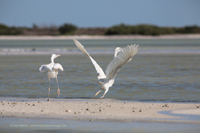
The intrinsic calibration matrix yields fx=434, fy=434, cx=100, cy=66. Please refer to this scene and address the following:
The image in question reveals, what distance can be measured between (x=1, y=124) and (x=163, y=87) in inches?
334

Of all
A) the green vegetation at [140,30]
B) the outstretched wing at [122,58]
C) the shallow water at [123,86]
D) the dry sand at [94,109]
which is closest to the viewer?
the dry sand at [94,109]

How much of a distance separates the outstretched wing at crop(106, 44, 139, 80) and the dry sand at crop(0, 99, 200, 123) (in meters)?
0.96

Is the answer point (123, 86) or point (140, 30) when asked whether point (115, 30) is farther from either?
point (123, 86)

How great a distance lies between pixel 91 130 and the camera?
9281mm

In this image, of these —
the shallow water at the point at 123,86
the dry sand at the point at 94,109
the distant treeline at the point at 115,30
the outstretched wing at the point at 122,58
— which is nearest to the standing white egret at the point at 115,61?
the outstretched wing at the point at 122,58

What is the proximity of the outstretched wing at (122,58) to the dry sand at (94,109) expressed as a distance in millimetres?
956

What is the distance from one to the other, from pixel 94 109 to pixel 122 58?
5.95 ft

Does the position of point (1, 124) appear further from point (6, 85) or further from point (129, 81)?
point (129, 81)

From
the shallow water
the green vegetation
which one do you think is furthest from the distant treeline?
the shallow water

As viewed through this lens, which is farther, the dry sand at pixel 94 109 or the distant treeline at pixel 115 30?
the distant treeline at pixel 115 30

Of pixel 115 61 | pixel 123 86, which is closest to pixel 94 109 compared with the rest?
pixel 115 61

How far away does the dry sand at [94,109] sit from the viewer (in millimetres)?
10809

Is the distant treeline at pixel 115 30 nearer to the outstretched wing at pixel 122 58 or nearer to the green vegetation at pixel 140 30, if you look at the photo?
the green vegetation at pixel 140 30

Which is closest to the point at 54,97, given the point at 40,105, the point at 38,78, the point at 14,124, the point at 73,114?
the point at 40,105
